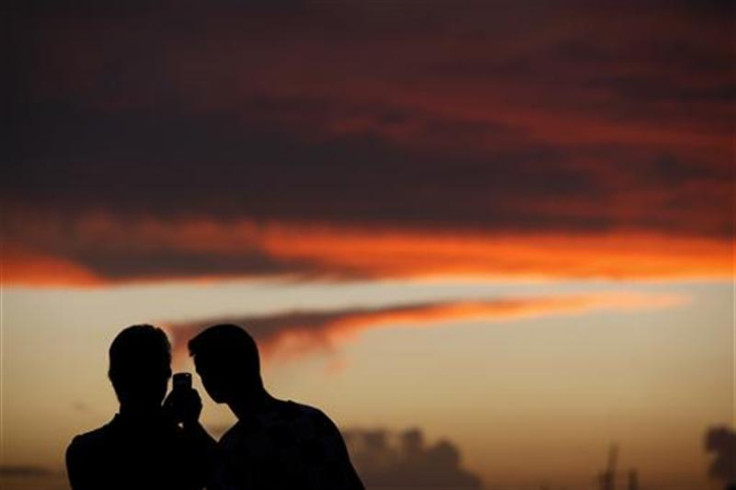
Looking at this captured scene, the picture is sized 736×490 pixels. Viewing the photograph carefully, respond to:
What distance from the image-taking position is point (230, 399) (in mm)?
8672

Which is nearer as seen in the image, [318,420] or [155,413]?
[318,420]

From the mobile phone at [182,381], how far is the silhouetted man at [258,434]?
73 centimetres

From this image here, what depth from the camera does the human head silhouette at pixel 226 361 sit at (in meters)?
8.59

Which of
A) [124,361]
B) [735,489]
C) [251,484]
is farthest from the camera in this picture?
[735,489]

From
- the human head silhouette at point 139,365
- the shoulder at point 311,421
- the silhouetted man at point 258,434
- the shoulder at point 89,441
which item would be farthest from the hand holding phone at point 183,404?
the shoulder at point 311,421

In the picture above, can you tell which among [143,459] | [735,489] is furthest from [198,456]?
[735,489]

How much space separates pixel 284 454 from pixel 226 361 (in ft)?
1.71

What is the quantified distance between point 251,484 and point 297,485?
22cm

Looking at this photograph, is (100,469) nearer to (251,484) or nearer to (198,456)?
(198,456)

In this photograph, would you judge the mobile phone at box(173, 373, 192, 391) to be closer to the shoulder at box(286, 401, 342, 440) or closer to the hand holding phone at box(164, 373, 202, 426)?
the hand holding phone at box(164, 373, 202, 426)

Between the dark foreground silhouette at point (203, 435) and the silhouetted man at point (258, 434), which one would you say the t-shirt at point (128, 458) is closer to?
the dark foreground silhouette at point (203, 435)

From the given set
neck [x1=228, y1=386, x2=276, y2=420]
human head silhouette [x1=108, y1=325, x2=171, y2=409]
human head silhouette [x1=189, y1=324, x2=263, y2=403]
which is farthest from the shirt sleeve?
human head silhouette [x1=108, y1=325, x2=171, y2=409]

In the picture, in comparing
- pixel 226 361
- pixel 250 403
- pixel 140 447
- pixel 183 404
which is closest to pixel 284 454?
pixel 250 403

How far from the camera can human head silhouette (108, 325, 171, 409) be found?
30.1 feet
